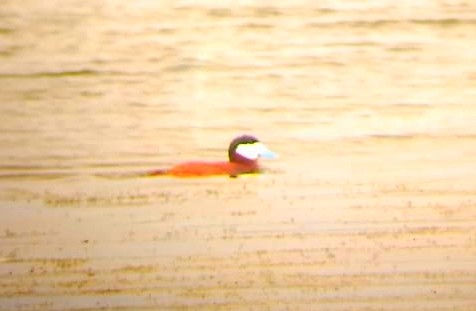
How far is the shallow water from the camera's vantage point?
2.33 metres

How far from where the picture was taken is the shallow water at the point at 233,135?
233cm

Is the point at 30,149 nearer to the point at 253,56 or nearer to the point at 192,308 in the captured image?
the point at 253,56

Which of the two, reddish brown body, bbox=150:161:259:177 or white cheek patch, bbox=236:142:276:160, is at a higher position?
white cheek patch, bbox=236:142:276:160

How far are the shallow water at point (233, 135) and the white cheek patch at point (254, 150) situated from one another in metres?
0.04

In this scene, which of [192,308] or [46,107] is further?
[46,107]

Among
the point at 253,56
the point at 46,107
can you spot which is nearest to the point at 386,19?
the point at 253,56

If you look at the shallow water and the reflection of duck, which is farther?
the reflection of duck

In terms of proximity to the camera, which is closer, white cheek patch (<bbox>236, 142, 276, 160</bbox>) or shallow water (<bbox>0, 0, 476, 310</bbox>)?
shallow water (<bbox>0, 0, 476, 310</bbox>)

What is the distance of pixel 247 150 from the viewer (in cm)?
273

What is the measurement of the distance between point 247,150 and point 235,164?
0.04m

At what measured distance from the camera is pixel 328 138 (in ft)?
9.06

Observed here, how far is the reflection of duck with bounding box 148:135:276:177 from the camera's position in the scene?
2699 mm

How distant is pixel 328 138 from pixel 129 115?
39 centimetres

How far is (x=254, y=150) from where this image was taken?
272 centimetres
